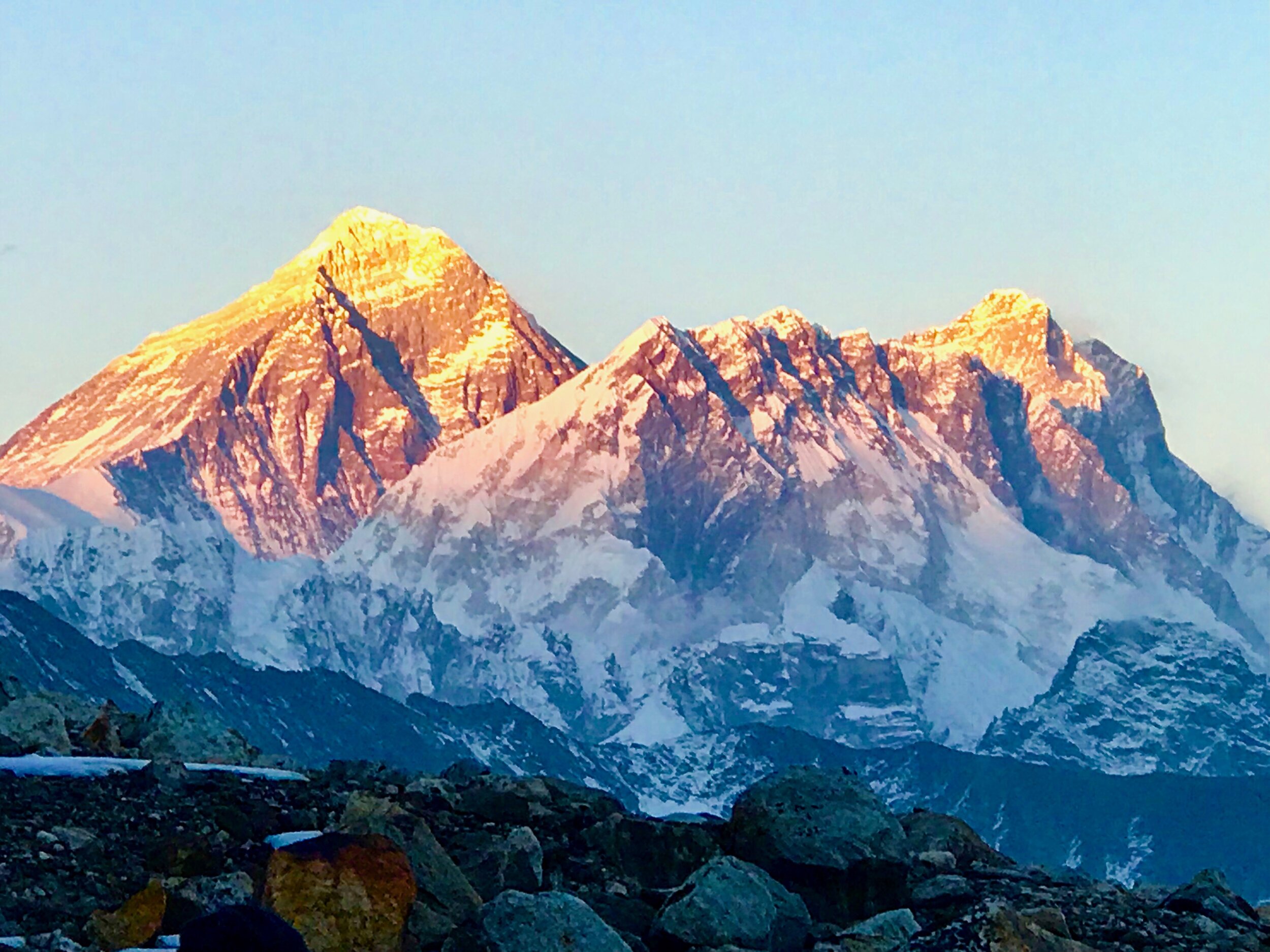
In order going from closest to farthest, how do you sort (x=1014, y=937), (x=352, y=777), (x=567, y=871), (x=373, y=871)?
(x=1014, y=937) → (x=373, y=871) → (x=567, y=871) → (x=352, y=777)

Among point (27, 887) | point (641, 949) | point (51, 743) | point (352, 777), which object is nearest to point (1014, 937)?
point (641, 949)

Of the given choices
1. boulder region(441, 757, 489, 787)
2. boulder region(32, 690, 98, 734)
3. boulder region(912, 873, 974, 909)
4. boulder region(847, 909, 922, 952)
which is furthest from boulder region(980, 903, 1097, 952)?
boulder region(32, 690, 98, 734)

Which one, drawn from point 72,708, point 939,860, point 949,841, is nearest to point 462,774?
point 949,841

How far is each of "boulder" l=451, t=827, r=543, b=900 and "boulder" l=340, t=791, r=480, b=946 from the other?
0.58 feet

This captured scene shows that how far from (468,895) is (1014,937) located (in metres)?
6.85

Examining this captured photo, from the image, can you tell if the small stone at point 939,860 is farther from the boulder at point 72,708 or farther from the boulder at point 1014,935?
the boulder at point 72,708

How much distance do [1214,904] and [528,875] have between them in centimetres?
885

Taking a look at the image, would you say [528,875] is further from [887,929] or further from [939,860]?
[939,860]

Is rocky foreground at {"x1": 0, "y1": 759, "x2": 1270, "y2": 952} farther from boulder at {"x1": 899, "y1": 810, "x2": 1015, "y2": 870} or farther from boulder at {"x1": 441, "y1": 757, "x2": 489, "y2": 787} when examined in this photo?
boulder at {"x1": 441, "y1": 757, "x2": 489, "y2": 787}

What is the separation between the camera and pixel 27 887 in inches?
1204

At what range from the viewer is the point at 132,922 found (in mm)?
29281

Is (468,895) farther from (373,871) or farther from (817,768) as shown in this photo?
(817,768)

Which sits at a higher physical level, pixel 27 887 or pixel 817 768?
pixel 817 768

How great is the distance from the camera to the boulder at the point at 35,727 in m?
38.8
